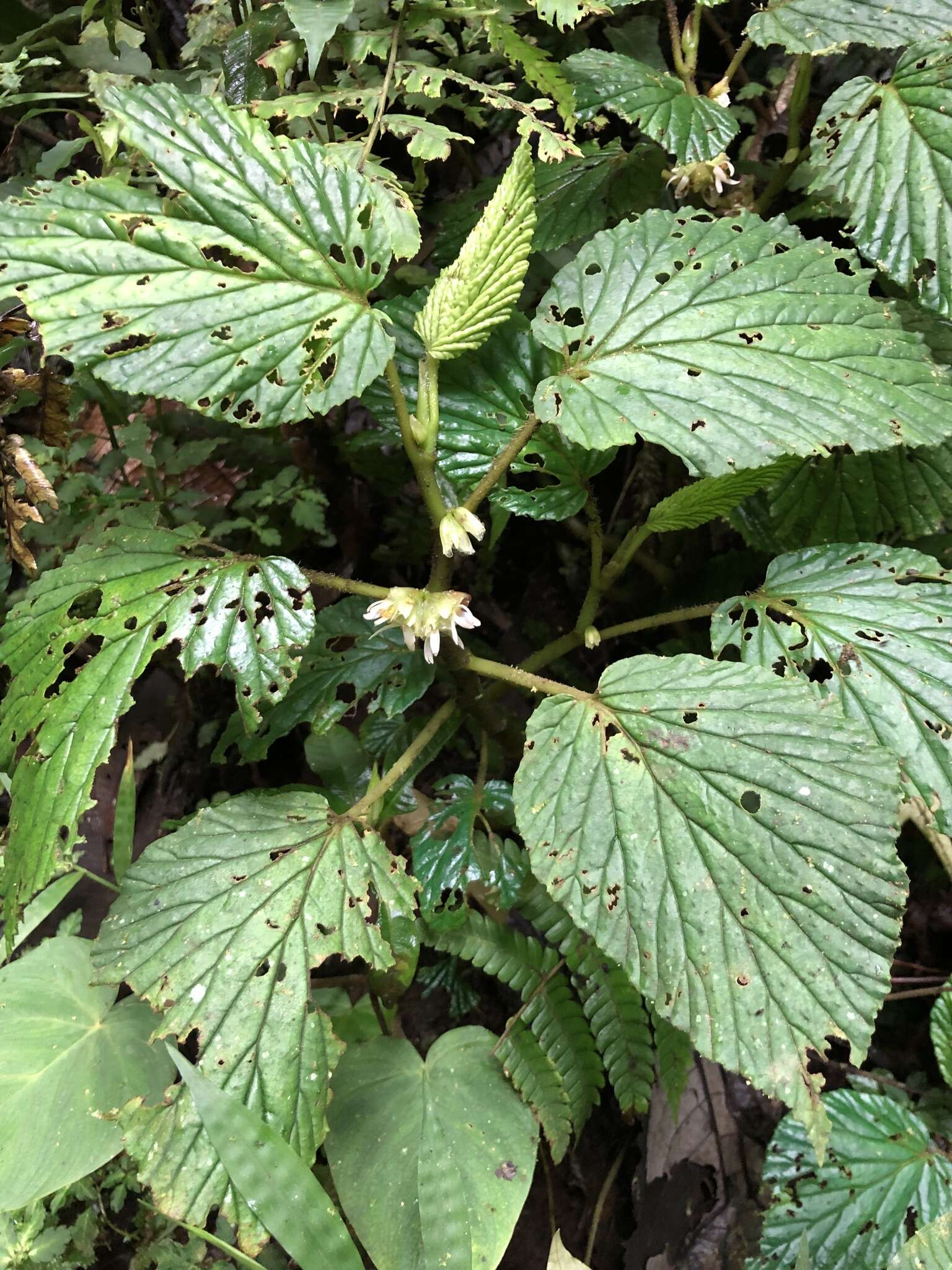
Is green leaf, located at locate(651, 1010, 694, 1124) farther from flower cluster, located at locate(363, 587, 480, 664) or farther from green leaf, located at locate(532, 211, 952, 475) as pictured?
green leaf, located at locate(532, 211, 952, 475)

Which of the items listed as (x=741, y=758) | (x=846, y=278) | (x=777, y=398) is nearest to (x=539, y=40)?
(x=846, y=278)

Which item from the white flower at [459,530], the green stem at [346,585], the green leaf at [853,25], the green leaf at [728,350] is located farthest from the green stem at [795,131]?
the green stem at [346,585]

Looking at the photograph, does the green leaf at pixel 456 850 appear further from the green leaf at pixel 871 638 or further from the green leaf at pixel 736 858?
the green leaf at pixel 871 638

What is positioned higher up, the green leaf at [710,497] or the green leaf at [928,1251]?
the green leaf at [710,497]

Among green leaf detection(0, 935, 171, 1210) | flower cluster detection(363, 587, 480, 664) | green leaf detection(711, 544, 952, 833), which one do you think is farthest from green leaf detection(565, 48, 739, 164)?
green leaf detection(0, 935, 171, 1210)

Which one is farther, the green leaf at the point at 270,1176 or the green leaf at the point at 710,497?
the green leaf at the point at 710,497
